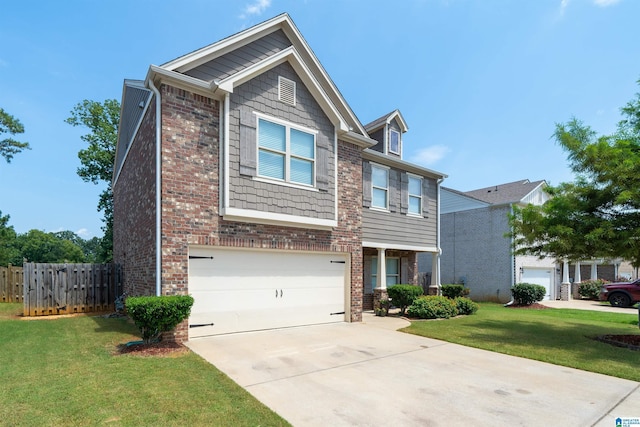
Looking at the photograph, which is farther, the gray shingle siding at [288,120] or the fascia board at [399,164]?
the fascia board at [399,164]

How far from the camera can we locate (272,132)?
934cm

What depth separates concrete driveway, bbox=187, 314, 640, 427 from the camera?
167 inches

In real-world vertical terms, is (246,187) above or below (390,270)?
above

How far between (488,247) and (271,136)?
17.0m

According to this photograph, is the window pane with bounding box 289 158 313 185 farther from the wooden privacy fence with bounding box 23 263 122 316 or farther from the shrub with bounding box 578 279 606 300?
the shrub with bounding box 578 279 606 300

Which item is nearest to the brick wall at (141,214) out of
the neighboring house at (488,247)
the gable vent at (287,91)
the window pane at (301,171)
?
the gable vent at (287,91)

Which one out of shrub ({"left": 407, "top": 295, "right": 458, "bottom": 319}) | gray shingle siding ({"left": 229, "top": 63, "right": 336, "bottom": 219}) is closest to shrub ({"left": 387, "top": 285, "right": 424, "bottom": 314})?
shrub ({"left": 407, "top": 295, "right": 458, "bottom": 319})

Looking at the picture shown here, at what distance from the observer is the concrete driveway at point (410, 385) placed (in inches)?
167

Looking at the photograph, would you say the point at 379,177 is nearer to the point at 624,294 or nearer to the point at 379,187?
the point at 379,187

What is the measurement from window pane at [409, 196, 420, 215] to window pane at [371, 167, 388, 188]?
1918 millimetres

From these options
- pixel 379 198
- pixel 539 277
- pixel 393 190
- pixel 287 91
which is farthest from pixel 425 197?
pixel 539 277

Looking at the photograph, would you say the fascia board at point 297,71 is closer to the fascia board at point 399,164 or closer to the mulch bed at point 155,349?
the fascia board at point 399,164

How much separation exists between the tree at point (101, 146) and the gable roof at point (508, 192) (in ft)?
86.7

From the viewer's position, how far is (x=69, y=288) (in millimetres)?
11688
